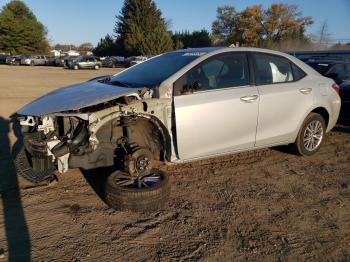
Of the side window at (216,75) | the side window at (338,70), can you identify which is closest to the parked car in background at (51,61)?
the side window at (338,70)

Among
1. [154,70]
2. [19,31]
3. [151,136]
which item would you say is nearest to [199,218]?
[151,136]

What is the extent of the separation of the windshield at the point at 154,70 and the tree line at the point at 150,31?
166ft

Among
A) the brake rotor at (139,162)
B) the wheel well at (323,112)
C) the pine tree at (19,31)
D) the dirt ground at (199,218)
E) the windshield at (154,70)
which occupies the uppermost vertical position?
the pine tree at (19,31)

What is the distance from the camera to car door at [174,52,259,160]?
15.3 ft

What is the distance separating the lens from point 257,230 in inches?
150

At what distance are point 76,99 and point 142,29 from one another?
2432 inches

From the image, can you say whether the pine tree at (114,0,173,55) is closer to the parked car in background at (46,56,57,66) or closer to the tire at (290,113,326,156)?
the parked car in background at (46,56,57,66)

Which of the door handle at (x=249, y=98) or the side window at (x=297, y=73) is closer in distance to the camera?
the door handle at (x=249, y=98)

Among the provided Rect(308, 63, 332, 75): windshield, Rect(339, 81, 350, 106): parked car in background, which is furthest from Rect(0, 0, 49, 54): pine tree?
Rect(339, 81, 350, 106): parked car in background

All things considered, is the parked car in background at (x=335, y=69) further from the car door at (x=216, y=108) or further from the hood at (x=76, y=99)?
the hood at (x=76, y=99)

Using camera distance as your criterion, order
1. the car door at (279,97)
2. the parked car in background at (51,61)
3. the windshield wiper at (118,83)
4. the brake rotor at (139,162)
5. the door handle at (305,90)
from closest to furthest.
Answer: the brake rotor at (139,162) → the windshield wiper at (118,83) → the car door at (279,97) → the door handle at (305,90) → the parked car in background at (51,61)

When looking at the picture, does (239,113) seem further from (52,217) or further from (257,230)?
(52,217)

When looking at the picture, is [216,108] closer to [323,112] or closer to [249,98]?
[249,98]

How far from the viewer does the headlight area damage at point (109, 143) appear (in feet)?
13.8
